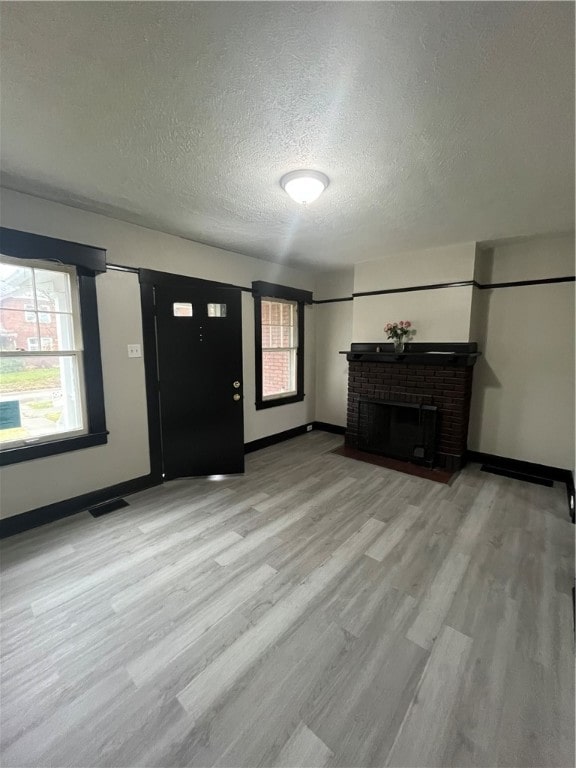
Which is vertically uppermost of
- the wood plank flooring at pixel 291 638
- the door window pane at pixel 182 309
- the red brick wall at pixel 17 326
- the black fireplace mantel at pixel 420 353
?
the door window pane at pixel 182 309

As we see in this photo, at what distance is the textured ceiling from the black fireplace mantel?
1398mm

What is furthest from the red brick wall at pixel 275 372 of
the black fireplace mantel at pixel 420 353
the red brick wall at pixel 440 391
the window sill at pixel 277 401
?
the red brick wall at pixel 440 391

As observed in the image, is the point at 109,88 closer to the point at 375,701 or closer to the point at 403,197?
the point at 403,197

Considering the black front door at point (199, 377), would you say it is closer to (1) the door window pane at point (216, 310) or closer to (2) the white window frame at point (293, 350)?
(1) the door window pane at point (216, 310)

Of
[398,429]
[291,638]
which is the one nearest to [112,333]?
[291,638]

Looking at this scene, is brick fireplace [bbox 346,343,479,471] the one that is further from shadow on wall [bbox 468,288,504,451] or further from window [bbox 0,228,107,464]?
window [bbox 0,228,107,464]

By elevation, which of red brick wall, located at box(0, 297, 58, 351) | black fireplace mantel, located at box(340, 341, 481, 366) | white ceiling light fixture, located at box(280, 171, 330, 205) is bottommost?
black fireplace mantel, located at box(340, 341, 481, 366)

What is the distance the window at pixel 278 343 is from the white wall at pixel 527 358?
2358 mm

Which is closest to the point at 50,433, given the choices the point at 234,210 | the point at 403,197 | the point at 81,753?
the point at 81,753

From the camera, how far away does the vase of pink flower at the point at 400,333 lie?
384 cm

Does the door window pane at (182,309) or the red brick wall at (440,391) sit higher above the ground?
the door window pane at (182,309)

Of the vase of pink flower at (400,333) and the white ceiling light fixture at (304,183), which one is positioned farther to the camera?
the vase of pink flower at (400,333)

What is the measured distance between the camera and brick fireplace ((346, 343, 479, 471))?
3.55m

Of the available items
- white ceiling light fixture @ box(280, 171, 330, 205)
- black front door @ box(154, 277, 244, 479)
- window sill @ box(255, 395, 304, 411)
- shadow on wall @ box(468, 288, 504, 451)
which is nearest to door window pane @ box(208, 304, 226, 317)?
black front door @ box(154, 277, 244, 479)
